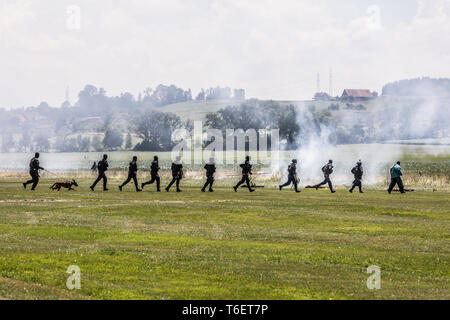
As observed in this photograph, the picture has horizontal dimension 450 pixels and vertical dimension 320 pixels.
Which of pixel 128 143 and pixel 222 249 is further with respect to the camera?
pixel 128 143

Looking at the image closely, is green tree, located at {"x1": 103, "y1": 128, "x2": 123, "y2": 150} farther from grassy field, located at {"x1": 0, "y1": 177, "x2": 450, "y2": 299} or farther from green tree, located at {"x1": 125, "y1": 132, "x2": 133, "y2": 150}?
grassy field, located at {"x1": 0, "y1": 177, "x2": 450, "y2": 299}

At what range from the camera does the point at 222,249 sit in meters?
18.3

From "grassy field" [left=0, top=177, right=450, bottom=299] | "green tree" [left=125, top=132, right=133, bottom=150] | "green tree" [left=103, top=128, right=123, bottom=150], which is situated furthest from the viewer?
"green tree" [left=103, top=128, right=123, bottom=150]

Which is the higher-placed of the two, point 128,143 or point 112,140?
point 112,140

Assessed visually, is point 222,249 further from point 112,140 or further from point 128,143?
point 112,140

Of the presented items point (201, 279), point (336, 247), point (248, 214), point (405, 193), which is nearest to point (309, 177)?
point (405, 193)

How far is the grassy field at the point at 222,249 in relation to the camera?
1337 cm

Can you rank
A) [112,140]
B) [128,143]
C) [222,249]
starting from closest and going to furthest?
[222,249], [128,143], [112,140]

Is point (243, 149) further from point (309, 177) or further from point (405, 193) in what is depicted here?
point (405, 193)

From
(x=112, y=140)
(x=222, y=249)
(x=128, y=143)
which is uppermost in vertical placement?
(x=112, y=140)

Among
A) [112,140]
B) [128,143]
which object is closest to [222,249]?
[128,143]

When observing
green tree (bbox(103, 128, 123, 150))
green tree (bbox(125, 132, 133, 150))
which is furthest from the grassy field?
green tree (bbox(103, 128, 123, 150))

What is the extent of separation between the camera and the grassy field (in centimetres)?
1337

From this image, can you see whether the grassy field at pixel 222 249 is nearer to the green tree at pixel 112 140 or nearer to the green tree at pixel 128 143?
the green tree at pixel 128 143
